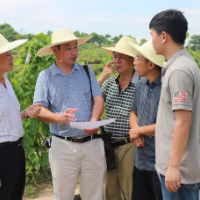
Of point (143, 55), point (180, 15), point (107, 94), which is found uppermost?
point (180, 15)

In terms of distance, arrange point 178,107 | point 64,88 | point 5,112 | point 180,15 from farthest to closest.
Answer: point 64,88 → point 5,112 → point 180,15 → point 178,107

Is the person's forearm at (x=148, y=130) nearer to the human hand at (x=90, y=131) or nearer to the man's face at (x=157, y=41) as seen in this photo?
the human hand at (x=90, y=131)

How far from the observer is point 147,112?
2875 millimetres

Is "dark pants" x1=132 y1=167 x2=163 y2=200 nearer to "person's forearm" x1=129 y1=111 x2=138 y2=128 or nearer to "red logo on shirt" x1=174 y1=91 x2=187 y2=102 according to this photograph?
"person's forearm" x1=129 y1=111 x2=138 y2=128

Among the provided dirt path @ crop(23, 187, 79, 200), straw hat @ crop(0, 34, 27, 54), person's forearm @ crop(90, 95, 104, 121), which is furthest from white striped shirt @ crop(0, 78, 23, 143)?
dirt path @ crop(23, 187, 79, 200)

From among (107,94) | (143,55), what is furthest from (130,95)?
(143,55)

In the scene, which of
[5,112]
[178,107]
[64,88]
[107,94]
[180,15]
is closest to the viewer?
[178,107]

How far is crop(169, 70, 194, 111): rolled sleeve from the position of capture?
199 cm

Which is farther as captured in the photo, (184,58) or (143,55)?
(143,55)

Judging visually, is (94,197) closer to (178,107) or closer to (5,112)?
(5,112)

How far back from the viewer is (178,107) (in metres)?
2.00

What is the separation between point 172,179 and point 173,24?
89 cm

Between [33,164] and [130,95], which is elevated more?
[130,95]

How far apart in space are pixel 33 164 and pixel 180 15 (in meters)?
3.14
